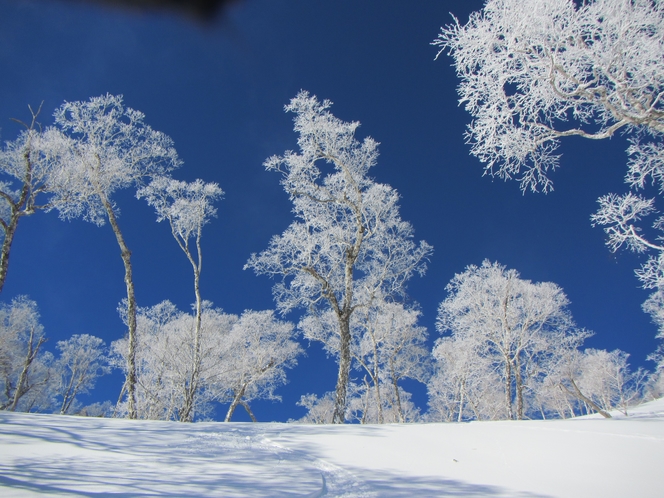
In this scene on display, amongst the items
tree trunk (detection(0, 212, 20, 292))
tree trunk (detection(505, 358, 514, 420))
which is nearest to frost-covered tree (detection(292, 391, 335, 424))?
tree trunk (detection(505, 358, 514, 420))

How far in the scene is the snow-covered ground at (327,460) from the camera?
290 centimetres

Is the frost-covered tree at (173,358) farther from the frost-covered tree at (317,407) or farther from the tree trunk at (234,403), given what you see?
the frost-covered tree at (317,407)

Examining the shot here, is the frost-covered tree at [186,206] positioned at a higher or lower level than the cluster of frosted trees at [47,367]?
higher

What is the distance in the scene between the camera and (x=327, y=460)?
381cm

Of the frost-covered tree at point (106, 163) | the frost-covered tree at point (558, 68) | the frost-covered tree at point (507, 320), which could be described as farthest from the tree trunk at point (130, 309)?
the frost-covered tree at point (507, 320)

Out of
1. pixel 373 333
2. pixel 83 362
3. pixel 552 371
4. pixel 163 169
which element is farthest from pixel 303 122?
pixel 83 362

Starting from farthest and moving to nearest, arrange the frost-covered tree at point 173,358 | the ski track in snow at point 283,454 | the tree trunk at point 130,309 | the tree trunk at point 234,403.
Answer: the tree trunk at point 234,403, the frost-covered tree at point 173,358, the tree trunk at point 130,309, the ski track in snow at point 283,454

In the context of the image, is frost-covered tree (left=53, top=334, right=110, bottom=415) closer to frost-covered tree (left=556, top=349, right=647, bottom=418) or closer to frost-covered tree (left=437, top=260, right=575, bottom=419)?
frost-covered tree (left=437, top=260, right=575, bottom=419)

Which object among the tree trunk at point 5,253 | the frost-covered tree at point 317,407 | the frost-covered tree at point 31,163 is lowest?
the frost-covered tree at point 317,407

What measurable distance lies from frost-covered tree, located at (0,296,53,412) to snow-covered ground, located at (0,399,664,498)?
65.5ft

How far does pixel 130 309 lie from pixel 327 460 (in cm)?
1012

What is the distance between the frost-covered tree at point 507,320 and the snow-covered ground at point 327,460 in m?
17.0

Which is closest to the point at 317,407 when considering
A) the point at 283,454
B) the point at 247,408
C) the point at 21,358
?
the point at 247,408

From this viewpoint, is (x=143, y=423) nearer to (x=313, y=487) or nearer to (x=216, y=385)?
(x=313, y=487)
